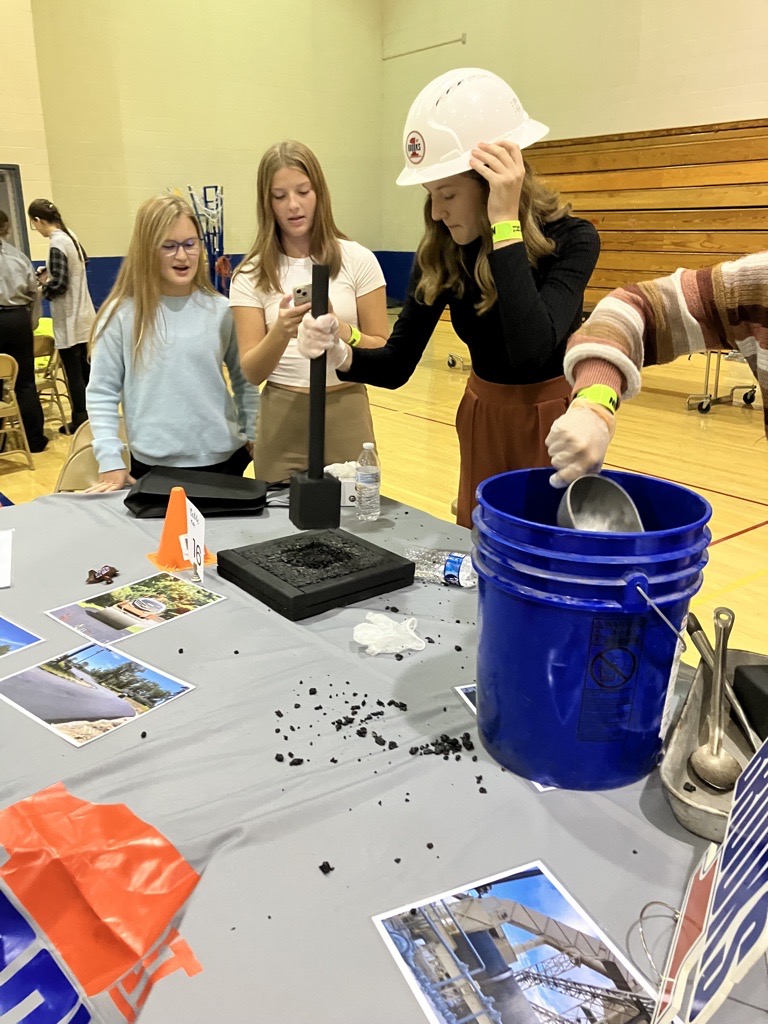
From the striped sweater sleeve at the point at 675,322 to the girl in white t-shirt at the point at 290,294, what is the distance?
2.80 feet

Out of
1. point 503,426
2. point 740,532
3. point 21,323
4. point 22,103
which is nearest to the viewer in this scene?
point 503,426

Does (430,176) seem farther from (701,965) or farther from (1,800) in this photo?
(701,965)

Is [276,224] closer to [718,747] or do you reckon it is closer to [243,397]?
[243,397]

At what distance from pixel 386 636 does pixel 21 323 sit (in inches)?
160

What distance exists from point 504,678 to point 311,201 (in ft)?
4.80

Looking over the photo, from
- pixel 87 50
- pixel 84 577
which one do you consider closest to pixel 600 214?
pixel 87 50

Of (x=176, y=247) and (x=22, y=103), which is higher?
(x=22, y=103)

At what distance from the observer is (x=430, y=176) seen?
57.4 inches

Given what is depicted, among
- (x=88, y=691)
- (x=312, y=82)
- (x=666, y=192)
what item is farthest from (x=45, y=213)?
(x=312, y=82)

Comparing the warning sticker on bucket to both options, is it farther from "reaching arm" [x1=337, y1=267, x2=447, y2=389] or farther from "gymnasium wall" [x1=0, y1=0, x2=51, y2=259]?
"gymnasium wall" [x1=0, y1=0, x2=51, y2=259]

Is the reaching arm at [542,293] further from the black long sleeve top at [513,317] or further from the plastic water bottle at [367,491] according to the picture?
the plastic water bottle at [367,491]

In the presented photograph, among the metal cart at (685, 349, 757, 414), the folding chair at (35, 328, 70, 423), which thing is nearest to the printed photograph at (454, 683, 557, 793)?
the folding chair at (35, 328, 70, 423)

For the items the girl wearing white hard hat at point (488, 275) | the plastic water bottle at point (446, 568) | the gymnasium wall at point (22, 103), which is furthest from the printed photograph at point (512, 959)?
the gymnasium wall at point (22, 103)

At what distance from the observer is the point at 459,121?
1434 millimetres
